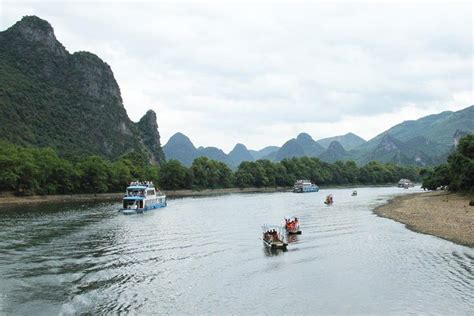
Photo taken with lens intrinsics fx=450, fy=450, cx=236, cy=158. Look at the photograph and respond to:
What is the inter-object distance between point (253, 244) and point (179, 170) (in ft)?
472

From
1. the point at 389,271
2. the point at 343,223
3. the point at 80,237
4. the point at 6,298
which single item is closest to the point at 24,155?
the point at 80,237

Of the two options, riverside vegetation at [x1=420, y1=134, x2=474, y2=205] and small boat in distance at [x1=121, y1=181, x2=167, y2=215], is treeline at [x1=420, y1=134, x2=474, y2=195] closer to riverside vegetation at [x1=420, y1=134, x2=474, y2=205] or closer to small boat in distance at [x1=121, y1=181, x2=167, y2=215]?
riverside vegetation at [x1=420, y1=134, x2=474, y2=205]

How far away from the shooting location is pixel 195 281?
36344 mm

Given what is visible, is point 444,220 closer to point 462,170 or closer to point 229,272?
point 462,170

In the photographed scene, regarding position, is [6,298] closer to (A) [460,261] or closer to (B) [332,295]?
(B) [332,295]

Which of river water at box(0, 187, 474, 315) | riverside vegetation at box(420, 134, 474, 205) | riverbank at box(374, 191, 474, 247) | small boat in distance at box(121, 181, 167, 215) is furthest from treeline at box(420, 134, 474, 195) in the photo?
small boat in distance at box(121, 181, 167, 215)

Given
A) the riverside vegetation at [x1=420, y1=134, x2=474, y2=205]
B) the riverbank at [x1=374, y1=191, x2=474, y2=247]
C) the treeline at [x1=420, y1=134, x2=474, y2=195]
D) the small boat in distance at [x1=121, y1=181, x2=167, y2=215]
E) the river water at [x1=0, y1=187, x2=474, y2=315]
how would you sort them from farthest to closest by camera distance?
the small boat in distance at [x1=121, y1=181, x2=167, y2=215] < the treeline at [x1=420, y1=134, x2=474, y2=195] < the riverside vegetation at [x1=420, y1=134, x2=474, y2=205] < the riverbank at [x1=374, y1=191, x2=474, y2=247] < the river water at [x1=0, y1=187, x2=474, y2=315]

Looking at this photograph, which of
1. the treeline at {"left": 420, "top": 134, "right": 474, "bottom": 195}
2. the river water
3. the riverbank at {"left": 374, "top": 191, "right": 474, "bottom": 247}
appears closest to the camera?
the river water

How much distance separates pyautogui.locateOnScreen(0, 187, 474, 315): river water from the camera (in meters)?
29.7

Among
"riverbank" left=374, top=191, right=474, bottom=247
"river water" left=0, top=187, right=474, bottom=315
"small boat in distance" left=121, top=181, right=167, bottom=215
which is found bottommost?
"river water" left=0, top=187, right=474, bottom=315

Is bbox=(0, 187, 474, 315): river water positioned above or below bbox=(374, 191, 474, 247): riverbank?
below

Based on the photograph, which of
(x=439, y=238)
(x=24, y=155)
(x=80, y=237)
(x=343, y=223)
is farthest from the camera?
(x=24, y=155)

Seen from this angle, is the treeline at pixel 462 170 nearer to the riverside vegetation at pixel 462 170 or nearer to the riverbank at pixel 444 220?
the riverside vegetation at pixel 462 170

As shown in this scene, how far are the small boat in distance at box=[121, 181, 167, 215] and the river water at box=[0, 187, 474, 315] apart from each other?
31.9 meters
